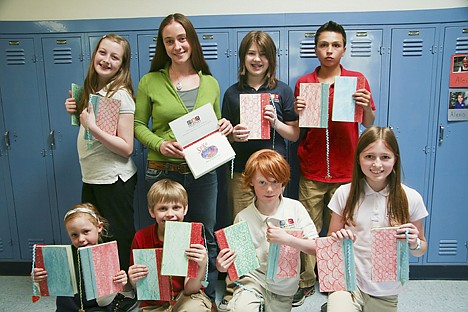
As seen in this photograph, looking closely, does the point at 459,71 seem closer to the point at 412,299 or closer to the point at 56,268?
the point at 412,299

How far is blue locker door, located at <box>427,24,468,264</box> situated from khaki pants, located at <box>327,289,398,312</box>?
130 cm

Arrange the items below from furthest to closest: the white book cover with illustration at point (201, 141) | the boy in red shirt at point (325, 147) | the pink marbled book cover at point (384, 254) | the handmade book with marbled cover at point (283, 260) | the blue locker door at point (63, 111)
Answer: the blue locker door at point (63, 111)
the boy in red shirt at point (325, 147)
the white book cover with illustration at point (201, 141)
the handmade book with marbled cover at point (283, 260)
the pink marbled book cover at point (384, 254)

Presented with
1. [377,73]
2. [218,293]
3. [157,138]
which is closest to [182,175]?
[157,138]

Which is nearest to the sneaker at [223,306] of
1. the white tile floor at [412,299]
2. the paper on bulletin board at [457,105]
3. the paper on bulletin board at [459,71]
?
the white tile floor at [412,299]

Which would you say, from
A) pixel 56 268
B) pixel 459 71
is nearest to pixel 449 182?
pixel 459 71

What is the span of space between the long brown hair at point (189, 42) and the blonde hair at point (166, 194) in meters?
0.77

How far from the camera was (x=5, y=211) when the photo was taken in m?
3.11

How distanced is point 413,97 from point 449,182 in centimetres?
73

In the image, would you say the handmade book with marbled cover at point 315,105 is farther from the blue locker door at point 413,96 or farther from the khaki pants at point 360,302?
the khaki pants at point 360,302

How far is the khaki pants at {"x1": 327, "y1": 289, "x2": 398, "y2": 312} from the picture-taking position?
1890mm

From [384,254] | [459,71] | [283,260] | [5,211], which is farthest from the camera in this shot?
[5,211]

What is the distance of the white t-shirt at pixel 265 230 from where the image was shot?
200 cm

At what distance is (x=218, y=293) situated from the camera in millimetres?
2840

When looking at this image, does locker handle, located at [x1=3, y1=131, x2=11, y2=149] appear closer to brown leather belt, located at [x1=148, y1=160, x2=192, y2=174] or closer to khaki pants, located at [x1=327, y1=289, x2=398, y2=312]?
brown leather belt, located at [x1=148, y1=160, x2=192, y2=174]
